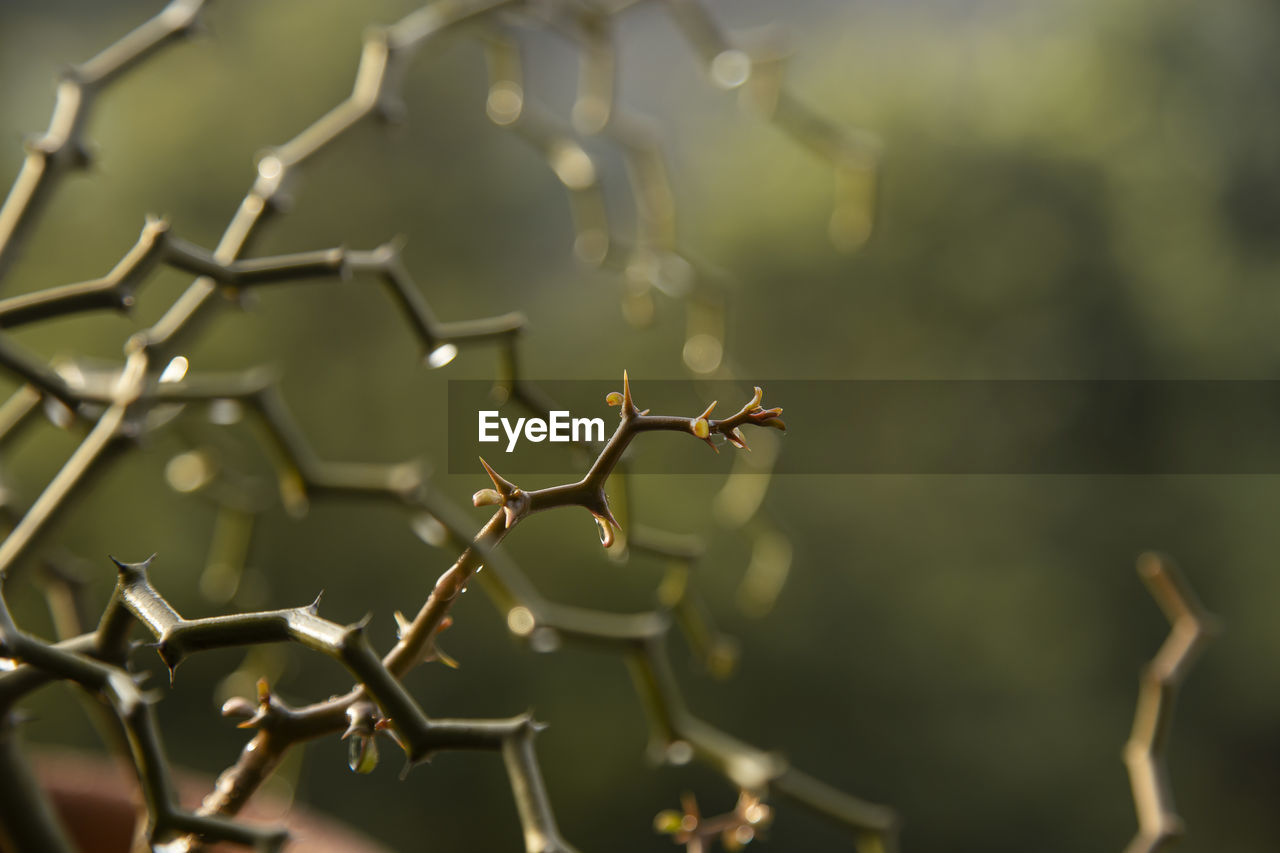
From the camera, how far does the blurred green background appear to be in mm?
1051

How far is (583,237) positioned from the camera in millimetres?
325

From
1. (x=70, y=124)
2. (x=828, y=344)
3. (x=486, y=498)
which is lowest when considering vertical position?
(x=486, y=498)

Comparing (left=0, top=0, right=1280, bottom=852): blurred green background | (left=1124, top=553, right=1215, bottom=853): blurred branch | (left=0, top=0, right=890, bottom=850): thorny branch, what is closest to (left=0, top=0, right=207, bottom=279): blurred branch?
(left=0, top=0, right=890, bottom=850): thorny branch

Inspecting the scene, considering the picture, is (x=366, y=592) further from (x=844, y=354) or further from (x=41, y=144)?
(x=41, y=144)

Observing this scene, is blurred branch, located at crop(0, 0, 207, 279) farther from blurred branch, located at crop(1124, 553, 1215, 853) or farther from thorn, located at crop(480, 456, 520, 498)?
blurred branch, located at crop(1124, 553, 1215, 853)

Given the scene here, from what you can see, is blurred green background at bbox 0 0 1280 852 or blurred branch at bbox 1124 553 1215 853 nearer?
blurred branch at bbox 1124 553 1215 853

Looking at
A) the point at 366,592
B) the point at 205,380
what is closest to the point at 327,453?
the point at 366,592

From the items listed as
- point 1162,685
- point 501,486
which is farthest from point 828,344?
point 501,486

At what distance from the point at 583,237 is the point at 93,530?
900 mm

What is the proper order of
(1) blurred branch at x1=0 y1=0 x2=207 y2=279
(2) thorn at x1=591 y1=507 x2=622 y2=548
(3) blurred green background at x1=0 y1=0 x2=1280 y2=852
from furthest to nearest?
(3) blurred green background at x1=0 y1=0 x2=1280 y2=852 < (1) blurred branch at x1=0 y1=0 x2=207 y2=279 < (2) thorn at x1=591 y1=507 x2=622 y2=548

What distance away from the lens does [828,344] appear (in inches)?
48.2

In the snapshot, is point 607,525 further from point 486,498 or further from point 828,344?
point 828,344

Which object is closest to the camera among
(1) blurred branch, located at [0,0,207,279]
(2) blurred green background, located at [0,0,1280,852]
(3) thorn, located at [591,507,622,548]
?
(3) thorn, located at [591,507,622,548]

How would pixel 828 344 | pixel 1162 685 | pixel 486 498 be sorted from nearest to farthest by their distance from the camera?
Result: pixel 486 498 → pixel 1162 685 → pixel 828 344
